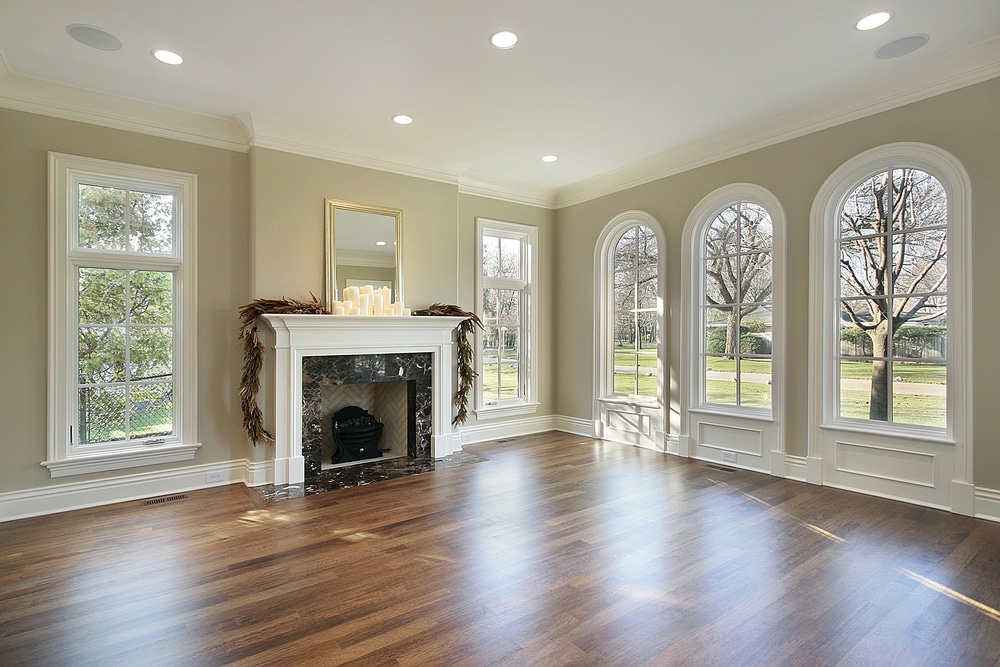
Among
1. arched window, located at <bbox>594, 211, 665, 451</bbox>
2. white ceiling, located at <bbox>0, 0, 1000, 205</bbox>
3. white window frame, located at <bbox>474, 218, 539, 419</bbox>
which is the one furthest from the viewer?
white window frame, located at <bbox>474, 218, 539, 419</bbox>

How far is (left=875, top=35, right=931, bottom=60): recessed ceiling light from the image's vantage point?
121 inches

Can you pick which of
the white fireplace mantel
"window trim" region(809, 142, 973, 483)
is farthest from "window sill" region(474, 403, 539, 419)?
"window trim" region(809, 142, 973, 483)

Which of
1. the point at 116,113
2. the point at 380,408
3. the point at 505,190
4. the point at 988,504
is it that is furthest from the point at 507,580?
the point at 505,190

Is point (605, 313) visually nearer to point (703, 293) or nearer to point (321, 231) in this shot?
point (703, 293)

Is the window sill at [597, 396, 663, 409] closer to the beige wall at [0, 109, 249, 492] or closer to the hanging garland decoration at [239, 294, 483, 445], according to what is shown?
the hanging garland decoration at [239, 294, 483, 445]

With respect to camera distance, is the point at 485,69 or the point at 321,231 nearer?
the point at 485,69

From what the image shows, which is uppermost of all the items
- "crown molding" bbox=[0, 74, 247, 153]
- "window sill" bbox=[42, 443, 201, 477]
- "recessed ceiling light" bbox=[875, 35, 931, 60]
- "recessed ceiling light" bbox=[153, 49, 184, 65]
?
"recessed ceiling light" bbox=[875, 35, 931, 60]

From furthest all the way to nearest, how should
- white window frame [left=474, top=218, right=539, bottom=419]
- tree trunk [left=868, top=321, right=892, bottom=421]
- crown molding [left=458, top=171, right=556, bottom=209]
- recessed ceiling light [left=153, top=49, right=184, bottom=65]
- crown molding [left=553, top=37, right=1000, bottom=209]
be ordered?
1. white window frame [left=474, top=218, right=539, bottom=419]
2. crown molding [left=458, top=171, right=556, bottom=209]
3. tree trunk [left=868, top=321, right=892, bottom=421]
4. crown molding [left=553, top=37, right=1000, bottom=209]
5. recessed ceiling light [left=153, top=49, right=184, bottom=65]

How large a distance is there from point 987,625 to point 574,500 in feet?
7.18

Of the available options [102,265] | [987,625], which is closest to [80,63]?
[102,265]

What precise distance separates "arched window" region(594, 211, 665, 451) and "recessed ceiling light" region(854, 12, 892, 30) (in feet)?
8.01

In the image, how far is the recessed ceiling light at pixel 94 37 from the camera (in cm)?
290

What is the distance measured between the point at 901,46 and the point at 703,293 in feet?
7.66

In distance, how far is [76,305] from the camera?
3.74 m
